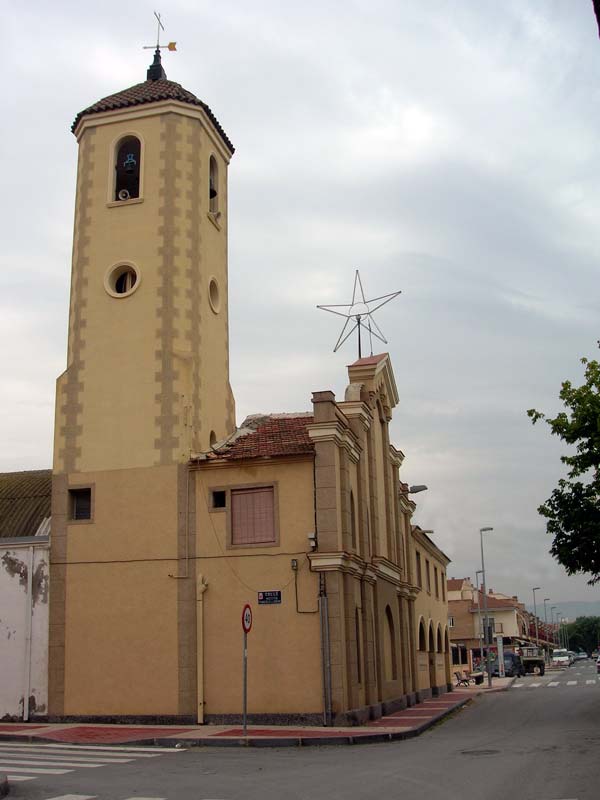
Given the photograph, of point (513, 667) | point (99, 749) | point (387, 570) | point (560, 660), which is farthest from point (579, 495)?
point (560, 660)

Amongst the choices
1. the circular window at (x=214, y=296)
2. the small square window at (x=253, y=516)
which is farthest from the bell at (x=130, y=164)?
the small square window at (x=253, y=516)

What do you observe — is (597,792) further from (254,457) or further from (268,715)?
(254,457)

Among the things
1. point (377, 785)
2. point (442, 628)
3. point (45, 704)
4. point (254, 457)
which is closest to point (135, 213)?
point (254, 457)

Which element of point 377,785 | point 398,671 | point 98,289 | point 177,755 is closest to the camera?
point 377,785

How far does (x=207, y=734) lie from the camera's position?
1945 cm

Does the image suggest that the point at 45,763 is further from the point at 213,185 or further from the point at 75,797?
the point at 213,185

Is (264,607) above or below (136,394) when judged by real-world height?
below

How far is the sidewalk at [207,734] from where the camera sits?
18.4 meters

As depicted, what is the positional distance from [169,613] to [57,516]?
160 inches

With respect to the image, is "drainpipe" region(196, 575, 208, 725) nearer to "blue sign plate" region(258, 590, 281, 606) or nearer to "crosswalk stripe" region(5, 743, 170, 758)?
"blue sign plate" region(258, 590, 281, 606)

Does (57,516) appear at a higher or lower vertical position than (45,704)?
higher

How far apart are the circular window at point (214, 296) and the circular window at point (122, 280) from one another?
2.29 m

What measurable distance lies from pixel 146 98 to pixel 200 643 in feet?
50.8

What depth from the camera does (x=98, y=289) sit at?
25.5 meters
